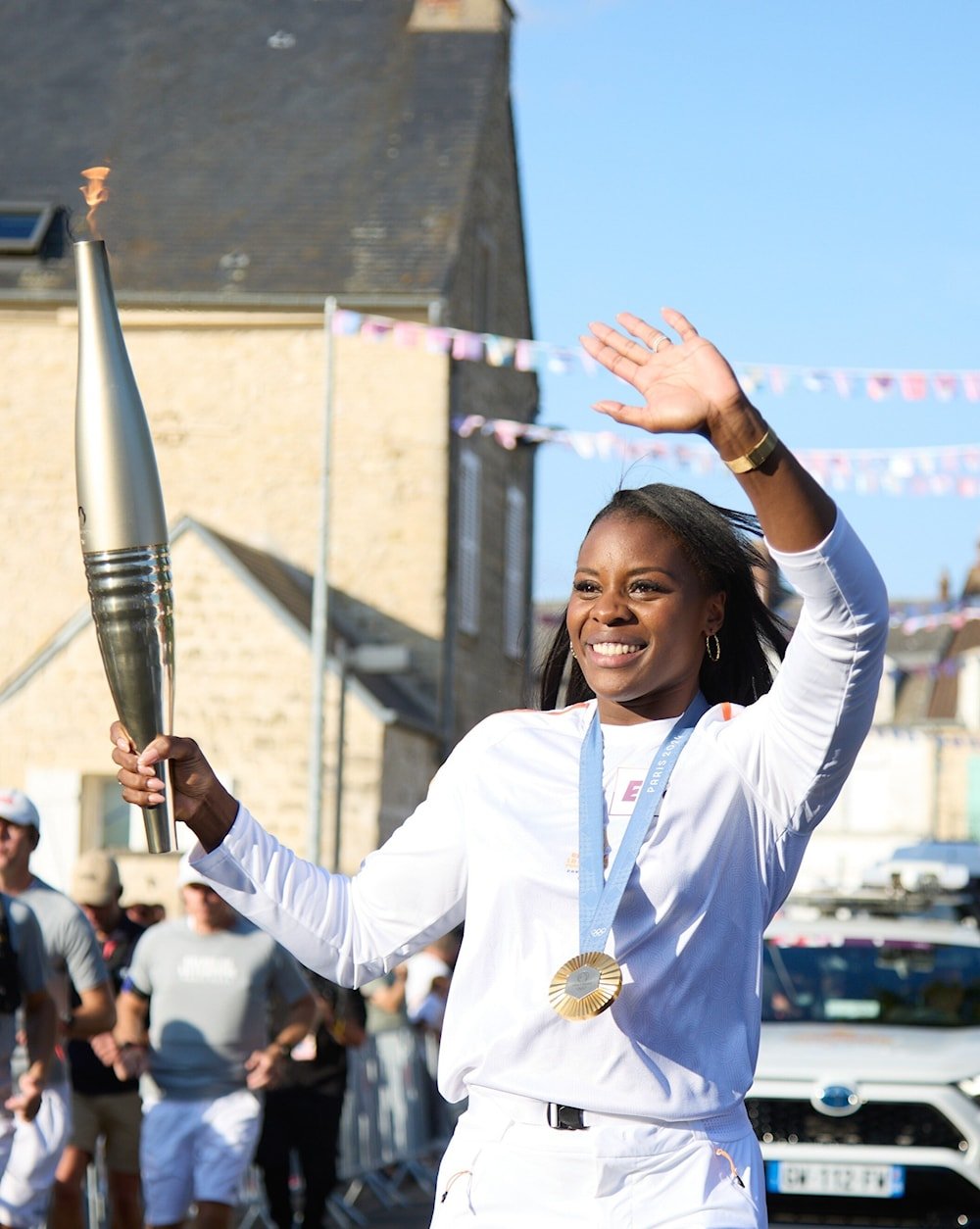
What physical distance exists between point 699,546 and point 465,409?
2717 centimetres

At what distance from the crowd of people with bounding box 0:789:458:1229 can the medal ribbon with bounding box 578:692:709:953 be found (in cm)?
481

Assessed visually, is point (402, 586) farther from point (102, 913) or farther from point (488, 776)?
point (488, 776)

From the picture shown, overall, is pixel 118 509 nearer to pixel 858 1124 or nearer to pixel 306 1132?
pixel 858 1124

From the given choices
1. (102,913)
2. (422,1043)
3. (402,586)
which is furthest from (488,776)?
(402,586)

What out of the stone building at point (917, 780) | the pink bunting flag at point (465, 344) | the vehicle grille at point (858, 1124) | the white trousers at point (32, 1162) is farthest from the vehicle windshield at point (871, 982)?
the stone building at point (917, 780)

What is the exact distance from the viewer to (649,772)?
3.41 m

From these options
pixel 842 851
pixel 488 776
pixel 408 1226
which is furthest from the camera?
pixel 842 851

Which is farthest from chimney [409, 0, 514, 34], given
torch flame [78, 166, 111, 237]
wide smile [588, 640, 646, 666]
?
wide smile [588, 640, 646, 666]

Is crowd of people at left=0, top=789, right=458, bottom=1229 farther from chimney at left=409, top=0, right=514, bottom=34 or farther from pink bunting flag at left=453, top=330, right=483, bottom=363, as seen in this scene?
chimney at left=409, top=0, right=514, bottom=34

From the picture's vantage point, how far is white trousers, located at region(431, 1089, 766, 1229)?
3.22m

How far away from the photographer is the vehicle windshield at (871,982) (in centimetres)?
1006

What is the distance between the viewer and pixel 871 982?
10273 millimetres

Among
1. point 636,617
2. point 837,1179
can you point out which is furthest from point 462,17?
point 636,617

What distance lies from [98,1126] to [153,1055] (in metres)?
0.97
